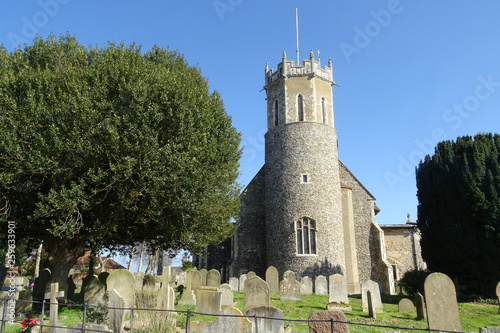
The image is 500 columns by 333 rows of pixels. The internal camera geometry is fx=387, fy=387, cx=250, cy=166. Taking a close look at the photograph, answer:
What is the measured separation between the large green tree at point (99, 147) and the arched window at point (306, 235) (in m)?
9.38

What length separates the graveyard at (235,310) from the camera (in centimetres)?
841

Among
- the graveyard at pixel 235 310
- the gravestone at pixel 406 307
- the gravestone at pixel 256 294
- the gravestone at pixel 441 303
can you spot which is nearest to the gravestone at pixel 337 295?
the graveyard at pixel 235 310

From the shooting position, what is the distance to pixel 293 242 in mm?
22703

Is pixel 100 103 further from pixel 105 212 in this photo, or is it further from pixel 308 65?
pixel 308 65

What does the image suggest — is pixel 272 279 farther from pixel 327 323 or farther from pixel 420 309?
pixel 327 323

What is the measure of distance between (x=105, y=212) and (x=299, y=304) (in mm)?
8127

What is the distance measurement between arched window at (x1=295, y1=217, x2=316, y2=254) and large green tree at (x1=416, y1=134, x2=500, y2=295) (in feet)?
19.2

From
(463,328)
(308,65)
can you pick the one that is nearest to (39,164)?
(463,328)

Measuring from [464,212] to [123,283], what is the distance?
15281mm

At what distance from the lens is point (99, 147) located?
11219 mm

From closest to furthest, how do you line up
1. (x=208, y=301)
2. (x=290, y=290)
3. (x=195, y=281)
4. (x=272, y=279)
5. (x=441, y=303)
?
1. (x=441, y=303)
2. (x=208, y=301)
3. (x=290, y=290)
4. (x=195, y=281)
5. (x=272, y=279)

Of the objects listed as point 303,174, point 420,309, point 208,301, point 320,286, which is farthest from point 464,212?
point 208,301

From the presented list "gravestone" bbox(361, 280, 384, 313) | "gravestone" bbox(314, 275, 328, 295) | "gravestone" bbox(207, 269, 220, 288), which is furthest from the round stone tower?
"gravestone" bbox(361, 280, 384, 313)

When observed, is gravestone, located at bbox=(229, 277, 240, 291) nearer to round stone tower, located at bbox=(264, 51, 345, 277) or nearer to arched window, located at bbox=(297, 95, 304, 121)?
round stone tower, located at bbox=(264, 51, 345, 277)
